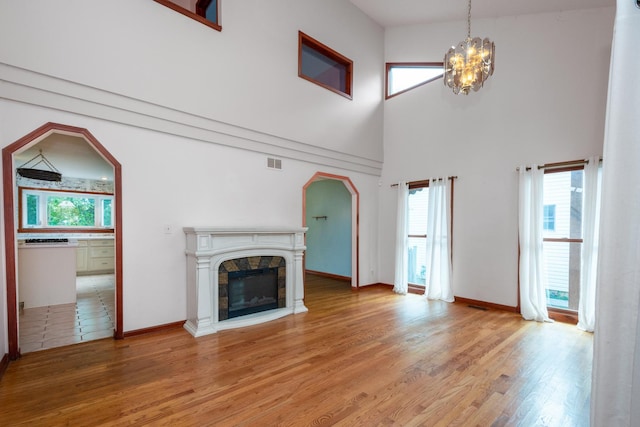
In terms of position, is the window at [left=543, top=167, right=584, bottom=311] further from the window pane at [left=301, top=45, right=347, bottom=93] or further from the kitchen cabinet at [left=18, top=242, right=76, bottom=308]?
the kitchen cabinet at [left=18, top=242, right=76, bottom=308]

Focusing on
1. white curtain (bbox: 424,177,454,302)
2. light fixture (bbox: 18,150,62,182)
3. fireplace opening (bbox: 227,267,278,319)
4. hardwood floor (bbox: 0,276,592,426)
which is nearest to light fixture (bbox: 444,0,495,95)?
white curtain (bbox: 424,177,454,302)

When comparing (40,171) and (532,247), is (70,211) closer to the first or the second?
(40,171)

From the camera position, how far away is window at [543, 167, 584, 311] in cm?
411

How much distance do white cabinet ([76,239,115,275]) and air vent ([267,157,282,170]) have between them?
632 cm

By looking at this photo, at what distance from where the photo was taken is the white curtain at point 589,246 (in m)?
3.75

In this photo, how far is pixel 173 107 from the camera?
376 centimetres

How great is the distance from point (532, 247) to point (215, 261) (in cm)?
445

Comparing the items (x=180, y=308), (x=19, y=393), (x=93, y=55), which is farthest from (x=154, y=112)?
(x=19, y=393)

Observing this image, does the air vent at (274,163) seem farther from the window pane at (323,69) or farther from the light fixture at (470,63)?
the light fixture at (470,63)

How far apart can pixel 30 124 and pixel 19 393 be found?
2.45 meters

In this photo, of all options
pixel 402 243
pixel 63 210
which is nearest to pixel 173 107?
pixel 402 243

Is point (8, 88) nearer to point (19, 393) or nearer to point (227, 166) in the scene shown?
point (227, 166)

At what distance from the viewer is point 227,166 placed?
4.30 metres

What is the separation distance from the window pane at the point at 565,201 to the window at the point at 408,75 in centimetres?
272
